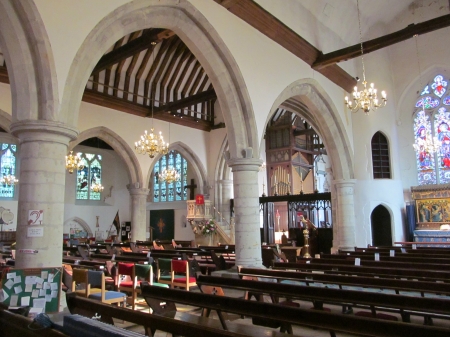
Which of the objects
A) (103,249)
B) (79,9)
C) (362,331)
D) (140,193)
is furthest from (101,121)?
(362,331)

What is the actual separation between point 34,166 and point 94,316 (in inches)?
114

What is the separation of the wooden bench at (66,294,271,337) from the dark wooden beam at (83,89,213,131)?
10975 mm

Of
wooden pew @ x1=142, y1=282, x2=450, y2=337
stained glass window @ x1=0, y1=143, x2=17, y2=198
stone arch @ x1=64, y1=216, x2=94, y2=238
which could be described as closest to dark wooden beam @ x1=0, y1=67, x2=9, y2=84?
stained glass window @ x1=0, y1=143, x2=17, y2=198

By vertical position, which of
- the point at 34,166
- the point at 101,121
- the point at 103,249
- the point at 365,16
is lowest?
the point at 103,249

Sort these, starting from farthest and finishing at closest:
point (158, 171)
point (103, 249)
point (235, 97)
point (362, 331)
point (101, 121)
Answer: point (158, 171) < point (101, 121) < point (103, 249) < point (235, 97) < point (362, 331)

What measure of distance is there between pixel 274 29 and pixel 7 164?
47.1ft

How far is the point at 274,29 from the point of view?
28.8ft

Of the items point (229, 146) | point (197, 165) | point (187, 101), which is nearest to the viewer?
point (229, 146)

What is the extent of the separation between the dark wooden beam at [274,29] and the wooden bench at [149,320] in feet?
21.6

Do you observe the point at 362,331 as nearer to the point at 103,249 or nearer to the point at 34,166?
the point at 34,166

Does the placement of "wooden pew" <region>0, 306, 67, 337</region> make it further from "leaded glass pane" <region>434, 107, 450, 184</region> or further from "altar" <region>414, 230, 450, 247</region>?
"leaded glass pane" <region>434, 107, 450, 184</region>

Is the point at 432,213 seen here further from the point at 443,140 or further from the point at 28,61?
the point at 28,61

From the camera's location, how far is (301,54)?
9938mm

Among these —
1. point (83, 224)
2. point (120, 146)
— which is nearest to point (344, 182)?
point (120, 146)
